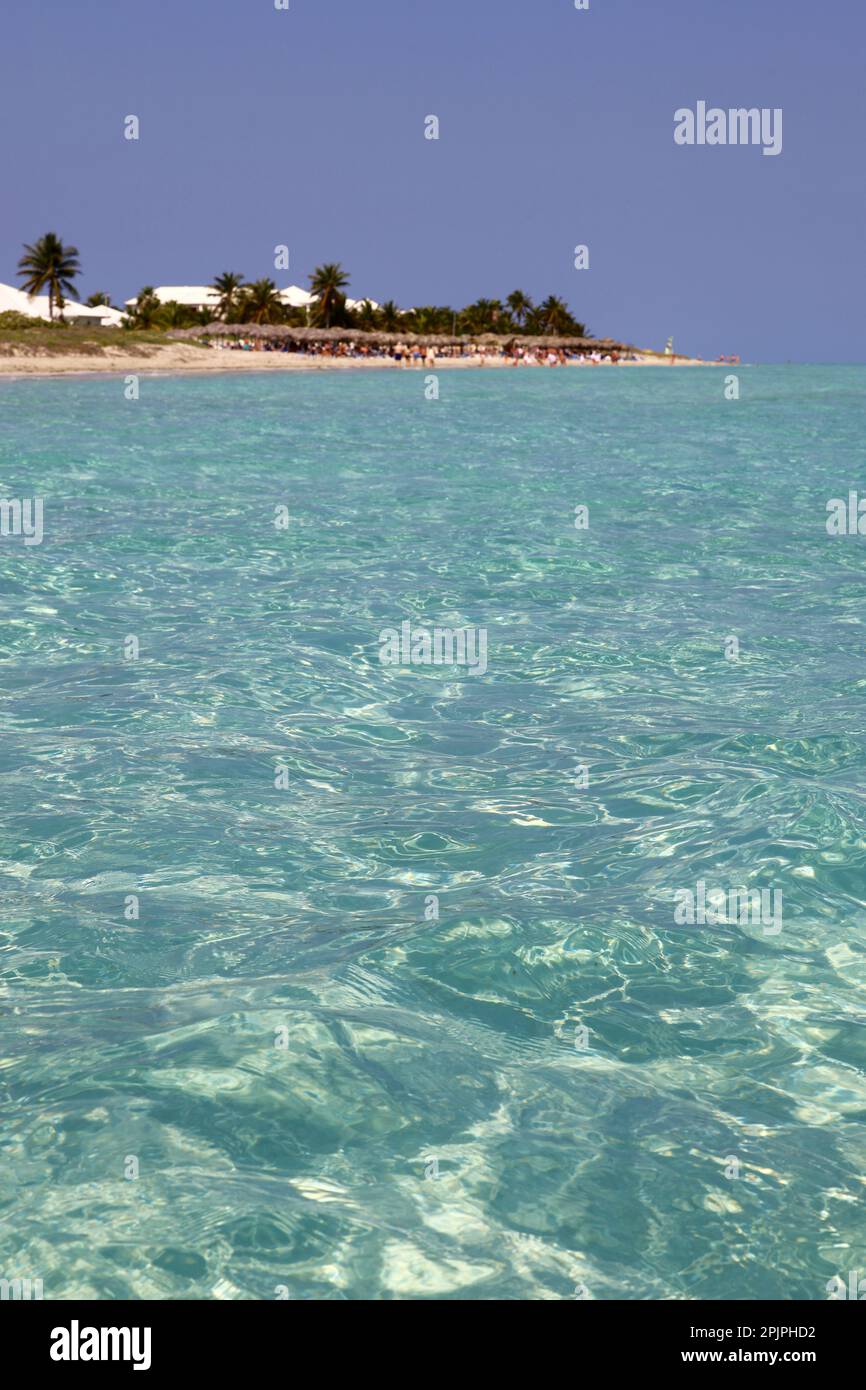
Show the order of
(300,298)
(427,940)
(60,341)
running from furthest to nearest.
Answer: (300,298) < (60,341) < (427,940)

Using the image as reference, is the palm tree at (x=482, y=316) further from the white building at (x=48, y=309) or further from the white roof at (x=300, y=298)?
the white building at (x=48, y=309)

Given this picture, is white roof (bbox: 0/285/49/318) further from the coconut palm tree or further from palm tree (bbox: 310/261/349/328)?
the coconut palm tree

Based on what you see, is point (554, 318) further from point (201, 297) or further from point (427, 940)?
point (427, 940)

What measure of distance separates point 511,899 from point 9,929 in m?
2.37

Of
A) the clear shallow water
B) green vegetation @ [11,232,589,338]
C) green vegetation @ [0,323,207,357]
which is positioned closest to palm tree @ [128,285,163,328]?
green vegetation @ [11,232,589,338]

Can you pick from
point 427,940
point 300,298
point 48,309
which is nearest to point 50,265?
point 48,309

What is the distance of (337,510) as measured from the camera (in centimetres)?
2078

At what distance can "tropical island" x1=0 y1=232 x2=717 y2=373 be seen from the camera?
6906cm

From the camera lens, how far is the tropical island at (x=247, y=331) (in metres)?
69.1

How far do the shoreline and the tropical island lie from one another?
0.14m

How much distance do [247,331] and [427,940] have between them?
9354 centimetres

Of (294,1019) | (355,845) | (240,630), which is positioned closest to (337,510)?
(240,630)

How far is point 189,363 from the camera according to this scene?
75.3m

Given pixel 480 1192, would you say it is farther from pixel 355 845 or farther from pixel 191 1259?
pixel 355 845
